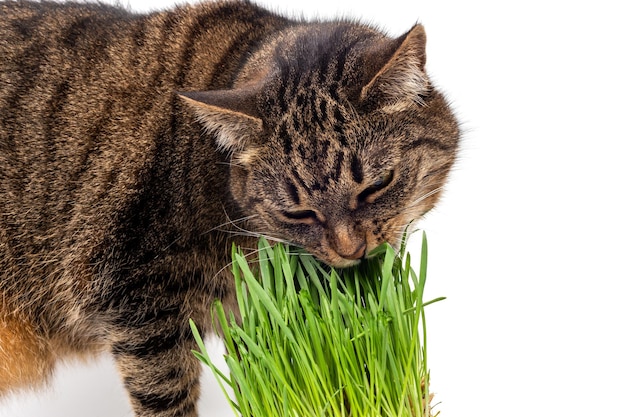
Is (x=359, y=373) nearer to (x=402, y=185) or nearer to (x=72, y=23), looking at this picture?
(x=402, y=185)

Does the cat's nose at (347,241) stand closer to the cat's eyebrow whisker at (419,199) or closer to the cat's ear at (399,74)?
the cat's eyebrow whisker at (419,199)

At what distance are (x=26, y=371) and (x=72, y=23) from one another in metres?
1.07

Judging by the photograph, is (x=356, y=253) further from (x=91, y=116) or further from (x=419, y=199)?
(x=91, y=116)

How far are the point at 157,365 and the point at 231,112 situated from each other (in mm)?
803

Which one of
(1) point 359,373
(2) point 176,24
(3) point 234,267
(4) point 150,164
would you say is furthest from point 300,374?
(2) point 176,24

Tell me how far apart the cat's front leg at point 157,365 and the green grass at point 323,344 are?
0.23 meters

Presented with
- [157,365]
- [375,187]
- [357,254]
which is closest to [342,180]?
[375,187]

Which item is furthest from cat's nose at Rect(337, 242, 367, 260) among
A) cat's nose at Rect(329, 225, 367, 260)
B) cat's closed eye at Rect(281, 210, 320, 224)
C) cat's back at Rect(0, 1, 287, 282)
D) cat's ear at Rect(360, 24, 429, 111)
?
cat's back at Rect(0, 1, 287, 282)

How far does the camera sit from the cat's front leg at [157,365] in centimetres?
229

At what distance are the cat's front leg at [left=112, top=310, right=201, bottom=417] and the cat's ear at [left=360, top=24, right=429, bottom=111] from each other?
0.85 metres

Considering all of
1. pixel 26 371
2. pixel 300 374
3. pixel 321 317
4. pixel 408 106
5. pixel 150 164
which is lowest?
pixel 26 371

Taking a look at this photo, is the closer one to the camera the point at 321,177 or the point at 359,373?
the point at 321,177

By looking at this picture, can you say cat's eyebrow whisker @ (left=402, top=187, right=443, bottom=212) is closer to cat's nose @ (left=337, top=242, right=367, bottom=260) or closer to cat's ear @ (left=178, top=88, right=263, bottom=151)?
cat's nose @ (left=337, top=242, right=367, bottom=260)

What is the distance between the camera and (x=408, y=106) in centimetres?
205
